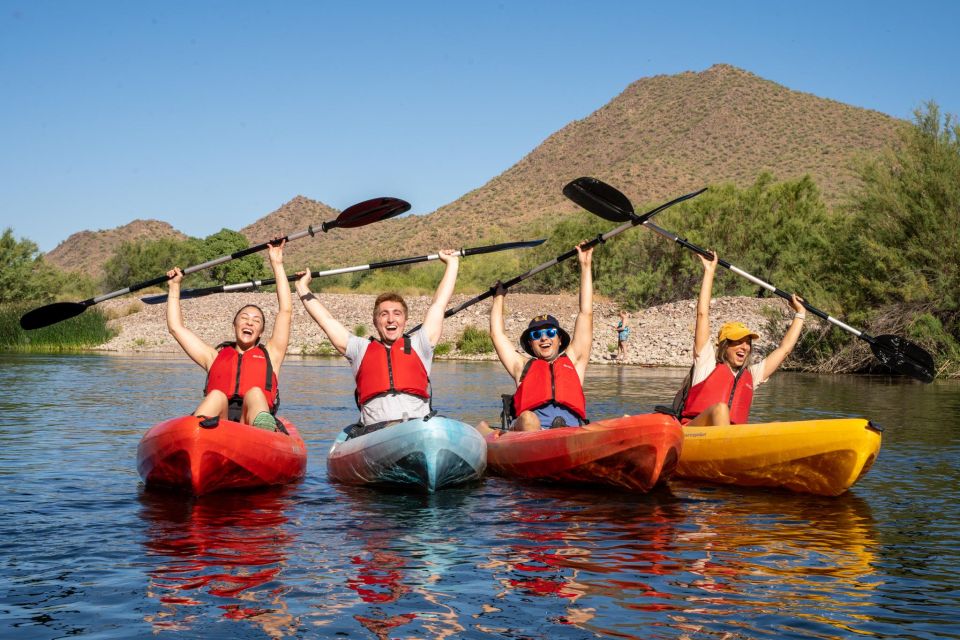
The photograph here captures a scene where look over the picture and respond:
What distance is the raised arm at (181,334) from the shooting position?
22.8 ft

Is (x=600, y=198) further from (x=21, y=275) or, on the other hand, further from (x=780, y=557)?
(x=21, y=275)

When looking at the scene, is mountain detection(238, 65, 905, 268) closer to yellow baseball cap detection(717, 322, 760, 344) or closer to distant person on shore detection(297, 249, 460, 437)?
yellow baseball cap detection(717, 322, 760, 344)

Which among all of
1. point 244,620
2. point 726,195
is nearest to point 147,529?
point 244,620

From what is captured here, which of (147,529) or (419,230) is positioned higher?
(419,230)

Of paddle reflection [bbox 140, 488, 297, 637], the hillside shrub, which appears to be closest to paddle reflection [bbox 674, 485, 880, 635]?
paddle reflection [bbox 140, 488, 297, 637]

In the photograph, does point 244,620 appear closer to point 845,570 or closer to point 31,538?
point 31,538

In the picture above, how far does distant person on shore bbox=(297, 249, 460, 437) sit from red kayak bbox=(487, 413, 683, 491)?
760mm

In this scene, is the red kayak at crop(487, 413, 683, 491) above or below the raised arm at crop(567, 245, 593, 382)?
below

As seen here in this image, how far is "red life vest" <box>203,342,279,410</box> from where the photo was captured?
6902 millimetres

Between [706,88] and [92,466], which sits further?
[706,88]

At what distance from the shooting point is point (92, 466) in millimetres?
7852

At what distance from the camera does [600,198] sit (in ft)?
31.1

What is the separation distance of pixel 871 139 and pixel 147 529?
69.4 meters

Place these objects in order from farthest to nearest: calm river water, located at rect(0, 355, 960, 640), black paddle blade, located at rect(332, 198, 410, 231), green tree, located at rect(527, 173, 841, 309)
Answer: green tree, located at rect(527, 173, 841, 309)
black paddle blade, located at rect(332, 198, 410, 231)
calm river water, located at rect(0, 355, 960, 640)
